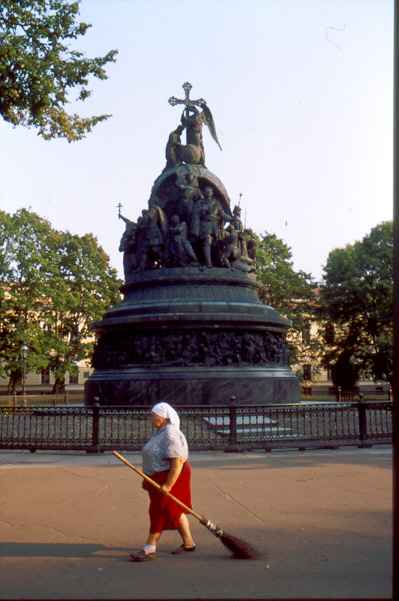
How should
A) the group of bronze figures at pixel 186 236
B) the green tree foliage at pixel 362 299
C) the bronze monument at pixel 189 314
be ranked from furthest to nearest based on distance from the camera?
the green tree foliage at pixel 362 299
the group of bronze figures at pixel 186 236
the bronze monument at pixel 189 314

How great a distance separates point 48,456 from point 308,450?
5723 mm

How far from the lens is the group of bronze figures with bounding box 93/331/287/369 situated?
2052cm

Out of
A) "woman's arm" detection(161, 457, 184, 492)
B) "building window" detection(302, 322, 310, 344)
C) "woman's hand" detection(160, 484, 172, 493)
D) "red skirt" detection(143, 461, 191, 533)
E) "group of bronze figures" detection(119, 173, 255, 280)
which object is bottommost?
"red skirt" detection(143, 461, 191, 533)

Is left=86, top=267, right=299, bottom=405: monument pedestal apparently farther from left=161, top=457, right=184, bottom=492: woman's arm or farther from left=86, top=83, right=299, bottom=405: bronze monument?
left=161, top=457, right=184, bottom=492: woman's arm

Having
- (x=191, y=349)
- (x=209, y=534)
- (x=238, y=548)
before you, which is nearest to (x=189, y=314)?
(x=191, y=349)

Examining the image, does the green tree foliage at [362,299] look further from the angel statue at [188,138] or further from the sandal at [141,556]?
the sandal at [141,556]

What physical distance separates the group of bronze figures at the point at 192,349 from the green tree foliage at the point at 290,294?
3350 centimetres

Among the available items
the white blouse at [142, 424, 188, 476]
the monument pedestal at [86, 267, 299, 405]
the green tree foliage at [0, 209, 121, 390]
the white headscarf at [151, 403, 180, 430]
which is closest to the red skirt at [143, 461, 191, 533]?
the white blouse at [142, 424, 188, 476]

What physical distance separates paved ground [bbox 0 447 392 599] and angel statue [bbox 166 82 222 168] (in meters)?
17.3

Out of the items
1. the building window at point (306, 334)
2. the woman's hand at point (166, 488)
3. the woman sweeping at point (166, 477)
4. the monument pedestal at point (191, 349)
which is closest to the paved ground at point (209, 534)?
the woman sweeping at point (166, 477)

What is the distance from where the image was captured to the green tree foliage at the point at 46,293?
46.7 meters

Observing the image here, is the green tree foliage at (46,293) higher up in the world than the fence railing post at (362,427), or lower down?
higher up

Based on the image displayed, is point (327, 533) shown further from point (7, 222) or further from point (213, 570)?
point (7, 222)

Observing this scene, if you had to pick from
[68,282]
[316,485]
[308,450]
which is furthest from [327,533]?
[68,282]
